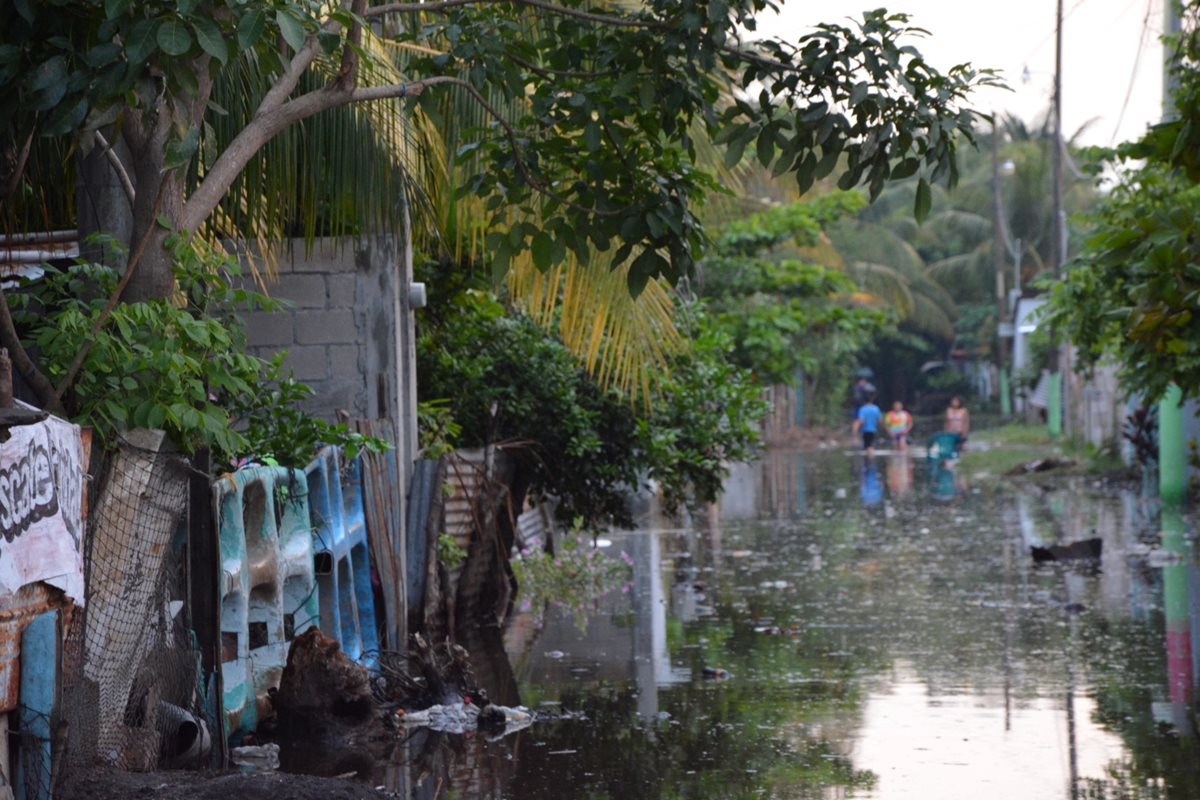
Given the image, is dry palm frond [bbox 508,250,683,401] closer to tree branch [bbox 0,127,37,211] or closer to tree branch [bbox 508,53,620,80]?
tree branch [bbox 508,53,620,80]

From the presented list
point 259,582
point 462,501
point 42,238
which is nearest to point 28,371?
point 259,582

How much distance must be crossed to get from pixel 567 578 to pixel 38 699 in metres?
9.14

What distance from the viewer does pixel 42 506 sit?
5328mm

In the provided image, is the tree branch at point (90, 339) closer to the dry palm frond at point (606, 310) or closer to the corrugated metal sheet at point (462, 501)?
the dry palm frond at point (606, 310)

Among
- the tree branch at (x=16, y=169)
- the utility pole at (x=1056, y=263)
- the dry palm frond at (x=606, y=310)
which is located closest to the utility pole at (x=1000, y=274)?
the utility pole at (x=1056, y=263)

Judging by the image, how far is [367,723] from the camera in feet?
27.0

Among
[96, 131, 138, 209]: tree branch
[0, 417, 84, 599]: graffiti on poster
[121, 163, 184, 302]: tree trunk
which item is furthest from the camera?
[96, 131, 138, 209]: tree branch

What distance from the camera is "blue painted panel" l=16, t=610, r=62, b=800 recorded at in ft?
17.7

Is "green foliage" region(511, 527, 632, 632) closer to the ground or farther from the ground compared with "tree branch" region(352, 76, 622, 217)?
closer to the ground

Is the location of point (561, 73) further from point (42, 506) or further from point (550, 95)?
point (42, 506)

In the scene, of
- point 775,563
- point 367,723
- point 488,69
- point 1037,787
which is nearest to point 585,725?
point 367,723

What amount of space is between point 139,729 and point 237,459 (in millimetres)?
1785

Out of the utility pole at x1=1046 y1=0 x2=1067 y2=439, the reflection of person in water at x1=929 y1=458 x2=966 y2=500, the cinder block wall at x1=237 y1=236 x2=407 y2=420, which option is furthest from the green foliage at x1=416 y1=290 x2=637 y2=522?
the utility pole at x1=1046 y1=0 x2=1067 y2=439

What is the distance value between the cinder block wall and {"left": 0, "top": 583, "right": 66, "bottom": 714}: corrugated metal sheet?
5151 mm
